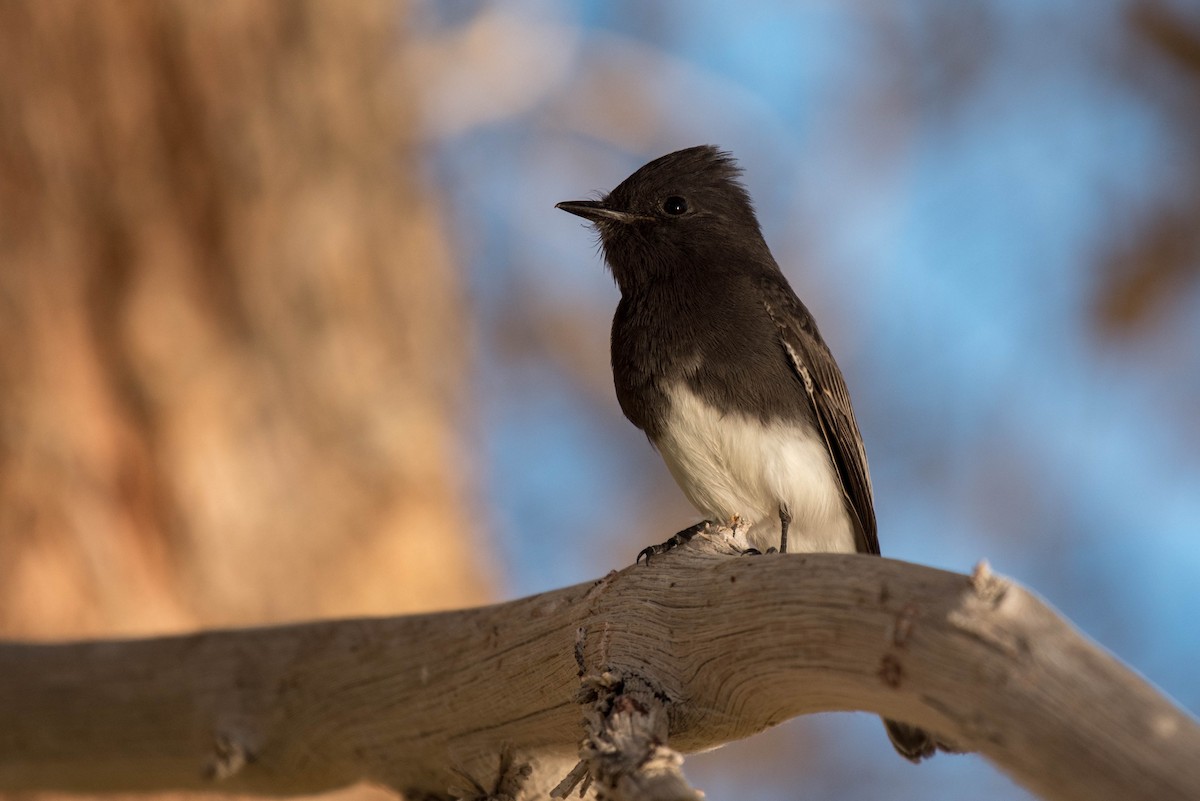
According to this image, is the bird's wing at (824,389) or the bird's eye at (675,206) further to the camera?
the bird's eye at (675,206)

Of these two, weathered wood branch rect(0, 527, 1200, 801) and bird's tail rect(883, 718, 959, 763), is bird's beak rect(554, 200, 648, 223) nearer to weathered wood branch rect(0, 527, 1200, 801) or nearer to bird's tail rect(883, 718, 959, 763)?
weathered wood branch rect(0, 527, 1200, 801)

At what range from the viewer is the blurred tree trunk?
481 centimetres

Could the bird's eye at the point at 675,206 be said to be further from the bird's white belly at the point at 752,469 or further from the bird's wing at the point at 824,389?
the bird's white belly at the point at 752,469

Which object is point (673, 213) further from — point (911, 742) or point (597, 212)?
point (911, 742)

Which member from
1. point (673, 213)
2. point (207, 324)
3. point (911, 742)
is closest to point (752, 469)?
point (911, 742)

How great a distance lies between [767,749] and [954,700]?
684 centimetres

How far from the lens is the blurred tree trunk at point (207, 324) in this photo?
4.81m

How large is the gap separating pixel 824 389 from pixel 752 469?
0.43 m

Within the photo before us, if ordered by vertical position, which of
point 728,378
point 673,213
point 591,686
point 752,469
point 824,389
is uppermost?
point 673,213

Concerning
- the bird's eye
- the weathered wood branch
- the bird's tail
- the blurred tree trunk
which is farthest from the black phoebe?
the blurred tree trunk

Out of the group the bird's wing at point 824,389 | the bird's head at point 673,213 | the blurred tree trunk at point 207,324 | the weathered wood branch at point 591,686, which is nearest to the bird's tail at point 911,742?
the weathered wood branch at point 591,686

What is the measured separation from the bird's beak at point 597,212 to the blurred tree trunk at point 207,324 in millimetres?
1449

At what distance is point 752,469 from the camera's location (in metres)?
3.97

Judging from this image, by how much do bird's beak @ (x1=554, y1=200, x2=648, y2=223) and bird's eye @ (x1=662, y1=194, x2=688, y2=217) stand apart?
0.33 feet
